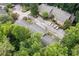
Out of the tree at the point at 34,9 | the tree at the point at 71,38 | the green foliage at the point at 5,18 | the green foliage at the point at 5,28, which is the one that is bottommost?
the tree at the point at 71,38

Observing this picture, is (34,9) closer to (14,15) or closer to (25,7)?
(25,7)

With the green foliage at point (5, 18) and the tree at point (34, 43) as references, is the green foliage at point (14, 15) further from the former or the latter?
the tree at point (34, 43)

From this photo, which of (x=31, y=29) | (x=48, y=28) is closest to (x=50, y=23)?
(x=48, y=28)

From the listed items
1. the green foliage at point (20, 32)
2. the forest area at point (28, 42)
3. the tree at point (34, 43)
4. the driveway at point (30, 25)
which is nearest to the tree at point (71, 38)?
the forest area at point (28, 42)

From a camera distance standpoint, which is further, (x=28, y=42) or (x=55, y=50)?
(x=28, y=42)

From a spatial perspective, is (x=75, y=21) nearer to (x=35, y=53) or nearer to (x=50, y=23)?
(x=50, y=23)

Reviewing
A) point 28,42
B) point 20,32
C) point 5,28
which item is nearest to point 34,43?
point 28,42

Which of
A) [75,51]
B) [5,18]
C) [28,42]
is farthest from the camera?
[5,18]

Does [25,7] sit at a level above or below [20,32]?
Result: above
